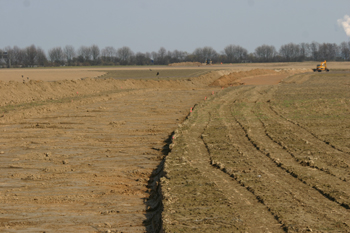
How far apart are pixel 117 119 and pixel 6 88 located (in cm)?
1193

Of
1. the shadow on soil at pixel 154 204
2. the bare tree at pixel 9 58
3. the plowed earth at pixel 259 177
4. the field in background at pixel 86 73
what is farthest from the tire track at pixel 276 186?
the bare tree at pixel 9 58

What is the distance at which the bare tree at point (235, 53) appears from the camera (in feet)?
544

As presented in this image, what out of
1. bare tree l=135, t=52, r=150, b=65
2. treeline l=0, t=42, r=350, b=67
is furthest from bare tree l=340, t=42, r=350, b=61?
bare tree l=135, t=52, r=150, b=65

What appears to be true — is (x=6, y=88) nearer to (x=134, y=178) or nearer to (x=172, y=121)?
(x=172, y=121)

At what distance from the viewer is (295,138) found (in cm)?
1261

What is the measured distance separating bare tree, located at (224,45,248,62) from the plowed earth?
152521 mm

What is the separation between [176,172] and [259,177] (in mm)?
1871

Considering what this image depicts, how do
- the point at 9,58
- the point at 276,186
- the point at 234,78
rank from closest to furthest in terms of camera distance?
the point at 276,186
the point at 234,78
the point at 9,58

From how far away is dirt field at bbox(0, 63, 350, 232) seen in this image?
6332 mm

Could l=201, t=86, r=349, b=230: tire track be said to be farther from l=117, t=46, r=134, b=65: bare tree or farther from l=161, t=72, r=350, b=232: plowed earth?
l=117, t=46, r=134, b=65: bare tree

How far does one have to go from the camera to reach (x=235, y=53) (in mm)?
170375

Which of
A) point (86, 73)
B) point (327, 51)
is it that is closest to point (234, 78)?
point (86, 73)

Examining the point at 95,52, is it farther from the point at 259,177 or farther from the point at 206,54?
the point at 259,177

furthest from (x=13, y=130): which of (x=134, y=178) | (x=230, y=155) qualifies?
(x=230, y=155)
